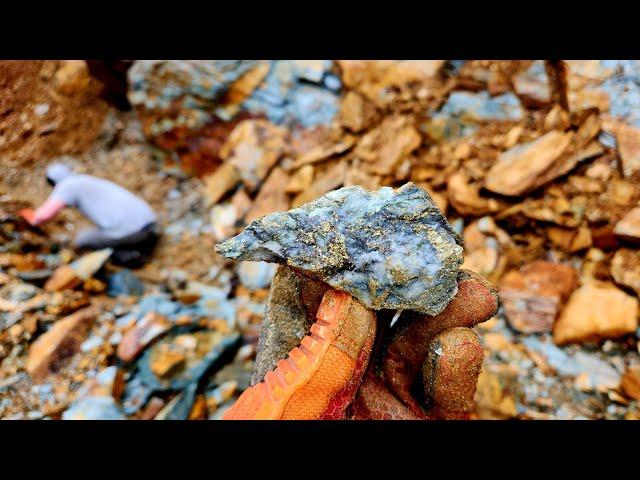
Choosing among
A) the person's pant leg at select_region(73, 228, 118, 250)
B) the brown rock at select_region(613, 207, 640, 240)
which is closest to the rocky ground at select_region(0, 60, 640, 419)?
the brown rock at select_region(613, 207, 640, 240)

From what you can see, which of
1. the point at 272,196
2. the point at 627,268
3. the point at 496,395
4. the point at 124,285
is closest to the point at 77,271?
the point at 124,285

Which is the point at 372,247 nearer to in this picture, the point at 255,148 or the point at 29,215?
the point at 255,148

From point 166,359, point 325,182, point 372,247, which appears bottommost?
point 166,359

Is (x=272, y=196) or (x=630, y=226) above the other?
(x=630, y=226)

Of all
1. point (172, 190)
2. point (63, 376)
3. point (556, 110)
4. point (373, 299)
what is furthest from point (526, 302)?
point (172, 190)

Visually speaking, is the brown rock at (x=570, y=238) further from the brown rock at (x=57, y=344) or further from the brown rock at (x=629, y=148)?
the brown rock at (x=57, y=344)

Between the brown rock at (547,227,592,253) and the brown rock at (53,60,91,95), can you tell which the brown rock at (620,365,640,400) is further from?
the brown rock at (53,60,91,95)

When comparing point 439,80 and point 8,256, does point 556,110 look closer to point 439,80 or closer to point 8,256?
point 439,80
